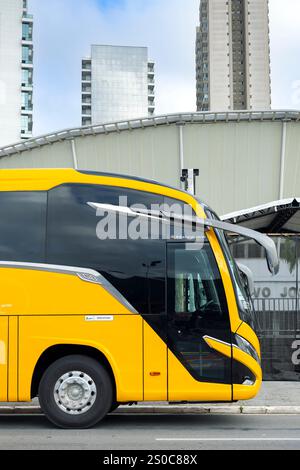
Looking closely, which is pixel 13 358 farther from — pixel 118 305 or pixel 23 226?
pixel 23 226

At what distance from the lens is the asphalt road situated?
26.1 ft

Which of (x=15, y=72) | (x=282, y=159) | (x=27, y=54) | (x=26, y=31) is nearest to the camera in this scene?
(x=282, y=159)

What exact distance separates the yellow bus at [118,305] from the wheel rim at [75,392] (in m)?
0.01

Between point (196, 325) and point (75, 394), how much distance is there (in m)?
1.96

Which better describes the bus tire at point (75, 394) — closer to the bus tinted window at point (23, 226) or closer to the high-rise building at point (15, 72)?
the bus tinted window at point (23, 226)

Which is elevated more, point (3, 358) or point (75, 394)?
point (3, 358)

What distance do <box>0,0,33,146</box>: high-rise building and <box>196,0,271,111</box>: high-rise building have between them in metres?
62.8

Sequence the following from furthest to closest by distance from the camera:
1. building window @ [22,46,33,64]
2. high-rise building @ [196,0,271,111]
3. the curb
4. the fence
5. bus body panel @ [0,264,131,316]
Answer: high-rise building @ [196,0,271,111] < building window @ [22,46,33,64] < the fence < the curb < bus body panel @ [0,264,131,316]

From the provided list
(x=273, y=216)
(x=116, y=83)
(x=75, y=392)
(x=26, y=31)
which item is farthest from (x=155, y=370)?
(x=116, y=83)

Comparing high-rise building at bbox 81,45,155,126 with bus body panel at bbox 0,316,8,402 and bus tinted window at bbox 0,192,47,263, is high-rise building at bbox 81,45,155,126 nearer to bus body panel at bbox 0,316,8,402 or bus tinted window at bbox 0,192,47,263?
bus tinted window at bbox 0,192,47,263

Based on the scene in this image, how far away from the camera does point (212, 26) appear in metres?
158

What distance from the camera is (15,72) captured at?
10225 cm

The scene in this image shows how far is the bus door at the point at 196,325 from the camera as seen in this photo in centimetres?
932

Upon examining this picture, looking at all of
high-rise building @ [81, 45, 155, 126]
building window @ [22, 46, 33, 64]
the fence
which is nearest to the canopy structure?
the fence
